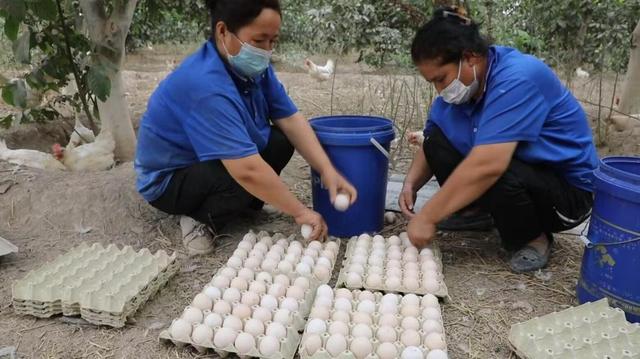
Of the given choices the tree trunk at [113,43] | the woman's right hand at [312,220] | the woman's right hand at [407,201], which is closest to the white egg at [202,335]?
the woman's right hand at [312,220]

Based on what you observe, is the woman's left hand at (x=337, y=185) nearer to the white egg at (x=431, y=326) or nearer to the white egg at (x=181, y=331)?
the white egg at (x=431, y=326)

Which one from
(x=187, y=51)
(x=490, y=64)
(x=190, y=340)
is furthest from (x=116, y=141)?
(x=187, y=51)

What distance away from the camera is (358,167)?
2428 mm

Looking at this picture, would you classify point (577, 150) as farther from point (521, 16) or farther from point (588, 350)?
point (521, 16)

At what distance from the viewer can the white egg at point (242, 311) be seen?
1.76 metres

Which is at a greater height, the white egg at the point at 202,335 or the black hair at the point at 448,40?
the black hair at the point at 448,40

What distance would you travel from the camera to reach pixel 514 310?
1.98m

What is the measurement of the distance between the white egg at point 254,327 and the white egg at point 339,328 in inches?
8.9

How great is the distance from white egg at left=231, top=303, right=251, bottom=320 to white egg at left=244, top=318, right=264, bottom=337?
58 mm

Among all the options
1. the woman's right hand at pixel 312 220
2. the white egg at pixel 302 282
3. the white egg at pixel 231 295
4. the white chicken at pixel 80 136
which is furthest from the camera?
the white chicken at pixel 80 136

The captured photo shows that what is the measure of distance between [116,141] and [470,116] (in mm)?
2578

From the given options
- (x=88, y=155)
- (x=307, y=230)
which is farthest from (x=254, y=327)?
(x=88, y=155)

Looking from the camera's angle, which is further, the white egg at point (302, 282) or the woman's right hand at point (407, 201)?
the woman's right hand at point (407, 201)

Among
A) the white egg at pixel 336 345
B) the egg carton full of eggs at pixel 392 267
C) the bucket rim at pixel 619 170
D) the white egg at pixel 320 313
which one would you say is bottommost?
the egg carton full of eggs at pixel 392 267
